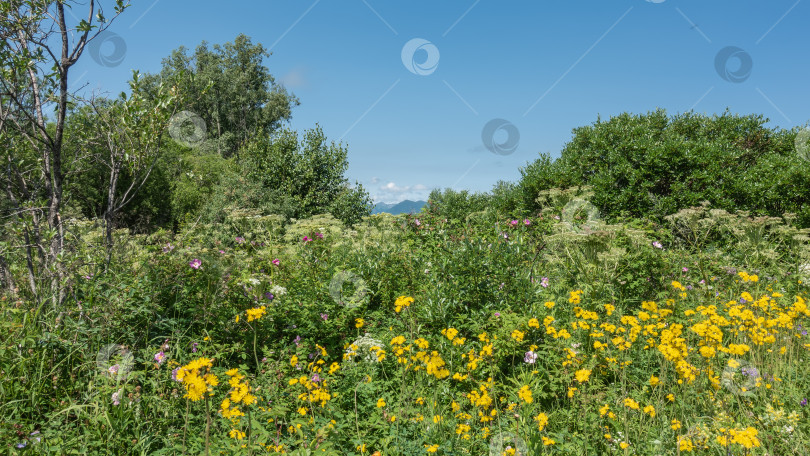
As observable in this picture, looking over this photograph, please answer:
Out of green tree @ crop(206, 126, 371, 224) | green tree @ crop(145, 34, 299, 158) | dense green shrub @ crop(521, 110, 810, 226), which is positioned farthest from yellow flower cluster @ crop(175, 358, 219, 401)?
green tree @ crop(145, 34, 299, 158)

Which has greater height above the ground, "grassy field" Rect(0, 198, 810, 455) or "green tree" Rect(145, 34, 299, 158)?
"green tree" Rect(145, 34, 299, 158)

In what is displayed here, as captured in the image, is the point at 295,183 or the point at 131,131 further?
the point at 295,183

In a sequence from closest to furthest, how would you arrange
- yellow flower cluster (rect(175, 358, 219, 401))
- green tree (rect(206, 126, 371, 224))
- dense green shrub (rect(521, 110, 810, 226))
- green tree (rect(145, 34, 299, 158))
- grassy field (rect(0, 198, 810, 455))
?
yellow flower cluster (rect(175, 358, 219, 401)), grassy field (rect(0, 198, 810, 455)), dense green shrub (rect(521, 110, 810, 226)), green tree (rect(206, 126, 371, 224)), green tree (rect(145, 34, 299, 158))

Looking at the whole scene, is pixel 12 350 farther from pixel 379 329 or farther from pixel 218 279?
pixel 379 329

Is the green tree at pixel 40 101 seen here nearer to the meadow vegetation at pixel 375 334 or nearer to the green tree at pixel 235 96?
the meadow vegetation at pixel 375 334

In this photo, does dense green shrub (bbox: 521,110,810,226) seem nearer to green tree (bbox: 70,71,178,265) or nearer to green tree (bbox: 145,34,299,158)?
green tree (bbox: 70,71,178,265)

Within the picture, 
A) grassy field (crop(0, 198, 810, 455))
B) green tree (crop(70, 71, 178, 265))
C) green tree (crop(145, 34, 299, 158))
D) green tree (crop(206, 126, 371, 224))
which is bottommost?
grassy field (crop(0, 198, 810, 455))

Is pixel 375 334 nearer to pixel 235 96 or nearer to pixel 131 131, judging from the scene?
pixel 131 131

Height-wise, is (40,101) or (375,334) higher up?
(40,101)

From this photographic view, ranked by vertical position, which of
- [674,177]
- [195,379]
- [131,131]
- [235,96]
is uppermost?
[235,96]

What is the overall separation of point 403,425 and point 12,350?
113 inches

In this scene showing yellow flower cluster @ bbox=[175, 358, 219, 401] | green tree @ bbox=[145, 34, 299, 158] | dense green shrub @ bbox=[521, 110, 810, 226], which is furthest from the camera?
green tree @ bbox=[145, 34, 299, 158]

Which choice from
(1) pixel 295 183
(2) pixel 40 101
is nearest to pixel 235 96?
(1) pixel 295 183

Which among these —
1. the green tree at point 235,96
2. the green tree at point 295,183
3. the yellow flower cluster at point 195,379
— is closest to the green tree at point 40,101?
the yellow flower cluster at point 195,379
